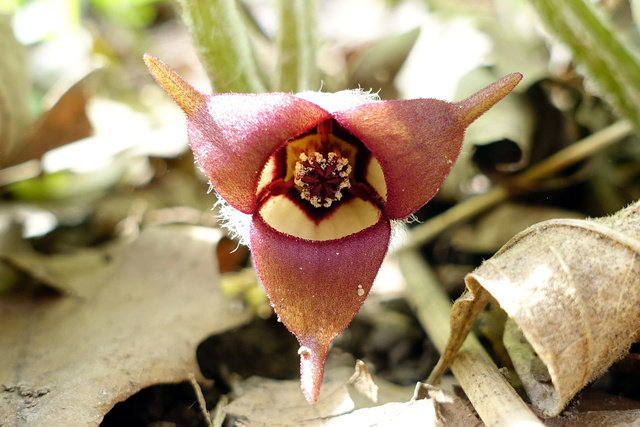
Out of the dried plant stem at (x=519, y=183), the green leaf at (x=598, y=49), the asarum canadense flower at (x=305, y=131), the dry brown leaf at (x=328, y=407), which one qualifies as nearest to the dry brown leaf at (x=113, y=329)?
the dry brown leaf at (x=328, y=407)

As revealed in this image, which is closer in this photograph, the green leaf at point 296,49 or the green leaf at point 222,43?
the green leaf at point 222,43

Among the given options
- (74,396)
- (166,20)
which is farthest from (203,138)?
(166,20)

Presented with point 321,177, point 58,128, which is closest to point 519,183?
point 321,177

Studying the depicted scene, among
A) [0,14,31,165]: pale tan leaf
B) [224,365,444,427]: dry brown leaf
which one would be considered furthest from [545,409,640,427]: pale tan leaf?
[0,14,31,165]: pale tan leaf

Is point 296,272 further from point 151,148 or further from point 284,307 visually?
point 151,148

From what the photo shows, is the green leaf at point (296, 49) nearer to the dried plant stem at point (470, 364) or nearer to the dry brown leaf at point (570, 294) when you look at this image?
the dried plant stem at point (470, 364)
